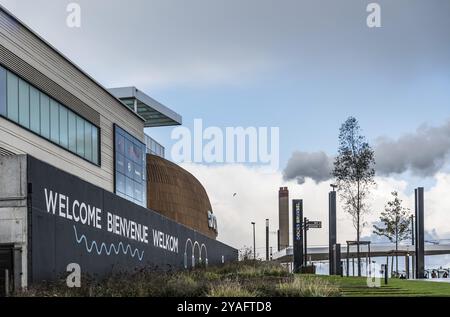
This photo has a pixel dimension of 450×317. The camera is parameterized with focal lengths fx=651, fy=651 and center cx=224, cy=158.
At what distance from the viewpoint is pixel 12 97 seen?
1113 inches

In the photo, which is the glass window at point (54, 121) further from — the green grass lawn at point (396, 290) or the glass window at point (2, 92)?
the green grass lawn at point (396, 290)

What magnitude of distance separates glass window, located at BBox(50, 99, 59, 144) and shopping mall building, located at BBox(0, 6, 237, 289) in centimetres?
5

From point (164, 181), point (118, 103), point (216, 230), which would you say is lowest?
point (216, 230)

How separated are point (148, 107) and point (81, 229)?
39839 millimetres

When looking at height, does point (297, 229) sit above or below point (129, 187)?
below

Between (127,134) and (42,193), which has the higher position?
(127,134)

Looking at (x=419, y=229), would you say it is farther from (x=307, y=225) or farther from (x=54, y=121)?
(x=54, y=121)

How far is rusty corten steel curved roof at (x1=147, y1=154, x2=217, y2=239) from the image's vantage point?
187 ft

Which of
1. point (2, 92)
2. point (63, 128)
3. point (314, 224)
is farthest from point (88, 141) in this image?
point (314, 224)

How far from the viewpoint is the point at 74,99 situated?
35.4 m
